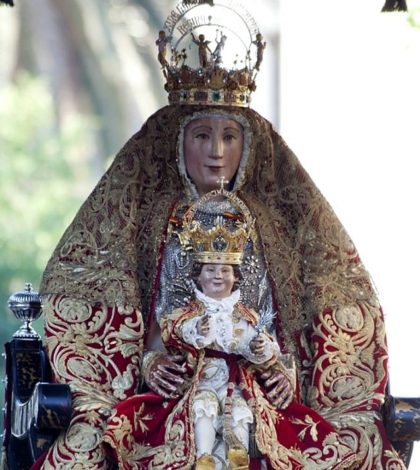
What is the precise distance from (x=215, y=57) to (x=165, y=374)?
1383mm

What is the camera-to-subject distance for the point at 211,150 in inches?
440

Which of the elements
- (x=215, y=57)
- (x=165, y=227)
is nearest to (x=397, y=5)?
(x=215, y=57)

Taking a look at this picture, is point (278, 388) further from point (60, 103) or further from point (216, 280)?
point (60, 103)

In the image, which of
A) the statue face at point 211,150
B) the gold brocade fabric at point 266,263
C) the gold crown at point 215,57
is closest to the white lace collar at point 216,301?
the gold brocade fabric at point 266,263

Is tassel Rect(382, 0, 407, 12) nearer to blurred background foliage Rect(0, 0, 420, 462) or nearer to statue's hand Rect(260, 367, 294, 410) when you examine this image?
statue's hand Rect(260, 367, 294, 410)

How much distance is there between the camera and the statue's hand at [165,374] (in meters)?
10.7

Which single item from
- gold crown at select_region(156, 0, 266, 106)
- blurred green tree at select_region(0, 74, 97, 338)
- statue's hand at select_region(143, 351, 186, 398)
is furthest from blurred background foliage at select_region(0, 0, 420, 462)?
statue's hand at select_region(143, 351, 186, 398)

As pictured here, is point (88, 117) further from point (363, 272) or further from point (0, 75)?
point (363, 272)

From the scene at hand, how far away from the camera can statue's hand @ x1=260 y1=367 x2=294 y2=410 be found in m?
10.7

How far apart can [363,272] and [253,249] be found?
18.7 inches

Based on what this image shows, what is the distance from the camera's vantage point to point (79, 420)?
10.7 m

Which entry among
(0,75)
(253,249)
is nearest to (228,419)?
(253,249)

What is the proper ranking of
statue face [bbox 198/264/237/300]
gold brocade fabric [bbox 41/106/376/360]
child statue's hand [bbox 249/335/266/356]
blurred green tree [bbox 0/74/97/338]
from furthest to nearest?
blurred green tree [bbox 0/74/97/338]
gold brocade fabric [bbox 41/106/376/360]
statue face [bbox 198/264/237/300]
child statue's hand [bbox 249/335/266/356]

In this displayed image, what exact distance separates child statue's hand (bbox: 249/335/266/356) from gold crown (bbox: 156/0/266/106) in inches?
44.6
